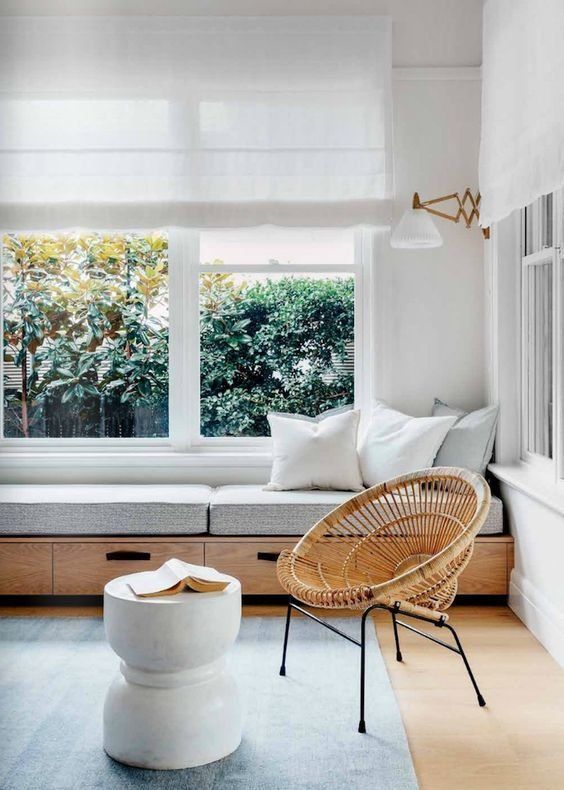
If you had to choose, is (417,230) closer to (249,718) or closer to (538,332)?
(538,332)

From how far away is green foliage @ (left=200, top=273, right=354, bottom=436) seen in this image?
4375 mm

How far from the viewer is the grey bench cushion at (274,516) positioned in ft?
12.2

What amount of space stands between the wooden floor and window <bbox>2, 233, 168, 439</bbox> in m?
1.77

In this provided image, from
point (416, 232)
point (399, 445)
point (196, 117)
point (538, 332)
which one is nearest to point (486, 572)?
point (399, 445)

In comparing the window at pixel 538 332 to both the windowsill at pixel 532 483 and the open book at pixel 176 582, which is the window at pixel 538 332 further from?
the open book at pixel 176 582

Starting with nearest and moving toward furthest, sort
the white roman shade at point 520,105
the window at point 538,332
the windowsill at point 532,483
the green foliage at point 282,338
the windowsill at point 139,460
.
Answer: the white roman shade at point 520,105 → the windowsill at point 532,483 → the window at point 538,332 → the windowsill at point 139,460 → the green foliage at point 282,338

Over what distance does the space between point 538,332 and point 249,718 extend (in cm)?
216

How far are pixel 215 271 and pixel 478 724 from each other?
8.63 feet

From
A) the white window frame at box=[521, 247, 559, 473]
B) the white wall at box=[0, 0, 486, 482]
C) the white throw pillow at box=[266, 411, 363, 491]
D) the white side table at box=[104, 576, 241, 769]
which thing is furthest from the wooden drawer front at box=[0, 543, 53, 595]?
the white window frame at box=[521, 247, 559, 473]

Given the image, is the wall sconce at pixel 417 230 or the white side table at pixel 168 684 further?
the wall sconce at pixel 417 230

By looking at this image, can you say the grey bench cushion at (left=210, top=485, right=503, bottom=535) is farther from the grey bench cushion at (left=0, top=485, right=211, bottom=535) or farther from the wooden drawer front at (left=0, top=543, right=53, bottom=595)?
the wooden drawer front at (left=0, top=543, right=53, bottom=595)

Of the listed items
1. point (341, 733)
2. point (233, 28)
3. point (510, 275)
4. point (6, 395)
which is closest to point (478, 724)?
point (341, 733)

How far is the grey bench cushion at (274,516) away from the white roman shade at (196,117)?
1.41 meters

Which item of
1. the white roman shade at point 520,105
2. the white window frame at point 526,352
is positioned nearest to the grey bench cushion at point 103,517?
the white window frame at point 526,352
